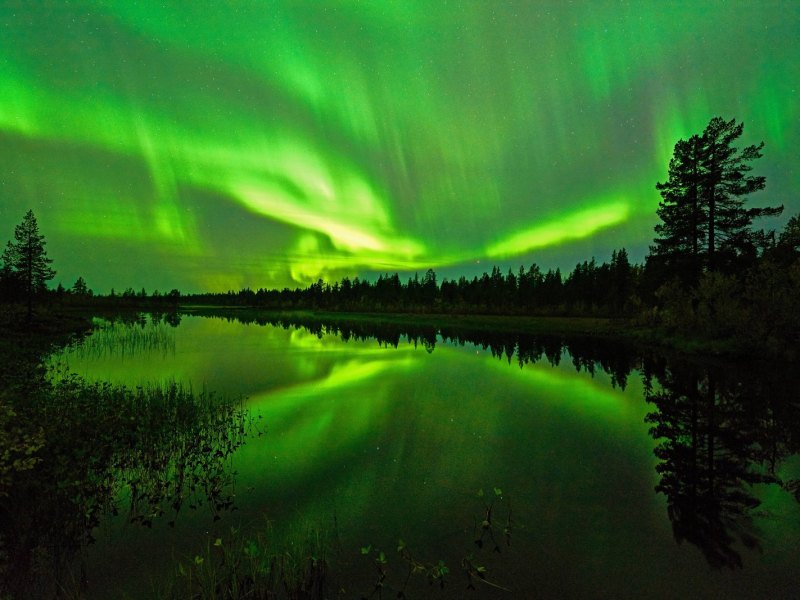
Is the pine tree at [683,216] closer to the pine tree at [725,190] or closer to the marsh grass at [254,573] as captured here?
the pine tree at [725,190]

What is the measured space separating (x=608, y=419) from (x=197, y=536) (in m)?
16.3

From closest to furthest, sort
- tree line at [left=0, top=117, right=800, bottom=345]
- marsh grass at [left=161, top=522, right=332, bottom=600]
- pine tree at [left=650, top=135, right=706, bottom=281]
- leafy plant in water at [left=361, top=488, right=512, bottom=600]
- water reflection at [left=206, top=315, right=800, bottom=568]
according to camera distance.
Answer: marsh grass at [left=161, top=522, right=332, bottom=600] < leafy plant in water at [left=361, top=488, right=512, bottom=600] < water reflection at [left=206, top=315, right=800, bottom=568] < tree line at [left=0, top=117, right=800, bottom=345] < pine tree at [left=650, top=135, right=706, bottom=281]

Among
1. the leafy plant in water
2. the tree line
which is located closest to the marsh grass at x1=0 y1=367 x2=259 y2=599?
the leafy plant in water

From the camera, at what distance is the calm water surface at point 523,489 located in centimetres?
674

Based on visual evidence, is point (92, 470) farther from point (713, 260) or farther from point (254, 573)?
point (713, 260)

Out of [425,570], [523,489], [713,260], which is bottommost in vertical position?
[523,489]

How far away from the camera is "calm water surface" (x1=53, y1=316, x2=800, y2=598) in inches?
265

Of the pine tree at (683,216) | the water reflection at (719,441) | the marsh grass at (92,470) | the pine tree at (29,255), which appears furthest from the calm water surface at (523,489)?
the pine tree at (29,255)

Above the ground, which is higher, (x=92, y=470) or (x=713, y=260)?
(x=713, y=260)

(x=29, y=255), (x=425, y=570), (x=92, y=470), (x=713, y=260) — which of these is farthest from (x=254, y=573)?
(x=29, y=255)

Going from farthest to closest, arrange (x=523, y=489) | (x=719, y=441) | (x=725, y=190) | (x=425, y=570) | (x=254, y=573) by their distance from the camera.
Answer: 1. (x=725, y=190)
2. (x=719, y=441)
3. (x=523, y=489)
4. (x=425, y=570)
5. (x=254, y=573)

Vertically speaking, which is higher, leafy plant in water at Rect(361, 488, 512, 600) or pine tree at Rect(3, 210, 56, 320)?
pine tree at Rect(3, 210, 56, 320)

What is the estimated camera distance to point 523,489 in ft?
32.9

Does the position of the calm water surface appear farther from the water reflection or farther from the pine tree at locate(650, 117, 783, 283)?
the pine tree at locate(650, 117, 783, 283)
